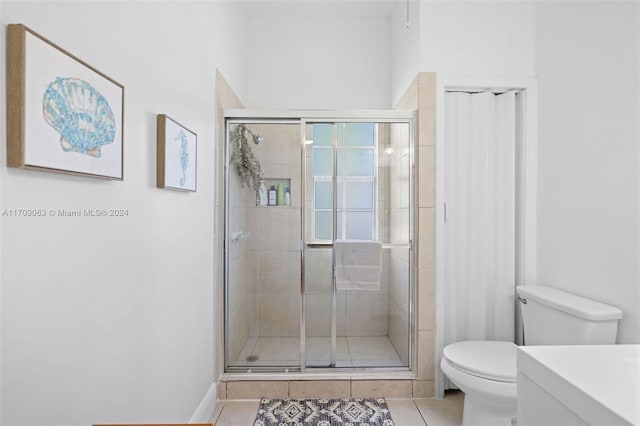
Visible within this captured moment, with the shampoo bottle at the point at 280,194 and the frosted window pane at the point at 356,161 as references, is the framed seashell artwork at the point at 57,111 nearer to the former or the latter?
the shampoo bottle at the point at 280,194

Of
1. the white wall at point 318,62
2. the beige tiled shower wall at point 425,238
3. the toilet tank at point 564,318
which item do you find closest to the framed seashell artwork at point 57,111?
the beige tiled shower wall at point 425,238

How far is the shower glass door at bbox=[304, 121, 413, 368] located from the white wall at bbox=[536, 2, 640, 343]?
81cm

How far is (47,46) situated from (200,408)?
1.77m

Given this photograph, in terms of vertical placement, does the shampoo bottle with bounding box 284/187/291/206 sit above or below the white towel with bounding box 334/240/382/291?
above

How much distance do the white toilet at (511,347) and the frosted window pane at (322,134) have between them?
140 cm

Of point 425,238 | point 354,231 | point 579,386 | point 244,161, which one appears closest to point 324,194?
point 354,231

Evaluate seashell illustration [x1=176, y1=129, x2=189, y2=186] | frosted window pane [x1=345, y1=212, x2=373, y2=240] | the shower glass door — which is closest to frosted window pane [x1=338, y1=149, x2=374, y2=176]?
the shower glass door

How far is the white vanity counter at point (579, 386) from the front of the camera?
71 centimetres

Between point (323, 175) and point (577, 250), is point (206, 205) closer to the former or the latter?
point (323, 175)

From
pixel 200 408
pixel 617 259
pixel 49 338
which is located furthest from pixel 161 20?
pixel 617 259

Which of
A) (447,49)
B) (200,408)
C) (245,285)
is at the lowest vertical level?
(200,408)

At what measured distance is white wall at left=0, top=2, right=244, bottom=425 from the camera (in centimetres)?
82

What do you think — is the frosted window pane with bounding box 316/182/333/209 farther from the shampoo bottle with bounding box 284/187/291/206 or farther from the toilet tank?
the toilet tank

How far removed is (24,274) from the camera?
82 centimetres
